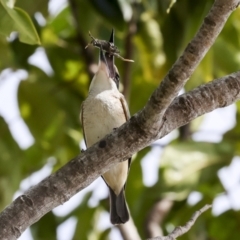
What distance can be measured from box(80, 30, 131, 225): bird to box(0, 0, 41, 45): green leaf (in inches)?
36.5

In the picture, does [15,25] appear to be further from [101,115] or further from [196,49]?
[101,115]

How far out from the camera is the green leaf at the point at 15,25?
2.25 metres

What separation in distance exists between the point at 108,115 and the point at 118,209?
1.67ft

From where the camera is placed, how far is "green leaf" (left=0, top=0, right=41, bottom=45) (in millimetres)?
2246

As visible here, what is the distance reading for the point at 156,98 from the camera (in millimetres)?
1838

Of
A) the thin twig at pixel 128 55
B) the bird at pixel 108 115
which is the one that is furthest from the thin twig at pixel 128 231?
the thin twig at pixel 128 55

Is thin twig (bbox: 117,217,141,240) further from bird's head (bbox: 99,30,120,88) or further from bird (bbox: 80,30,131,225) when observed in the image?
bird's head (bbox: 99,30,120,88)

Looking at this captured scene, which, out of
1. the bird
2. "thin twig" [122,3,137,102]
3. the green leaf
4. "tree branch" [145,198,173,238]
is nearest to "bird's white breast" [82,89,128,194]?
the bird

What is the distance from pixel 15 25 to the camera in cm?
226

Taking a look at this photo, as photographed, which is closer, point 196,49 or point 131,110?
point 196,49

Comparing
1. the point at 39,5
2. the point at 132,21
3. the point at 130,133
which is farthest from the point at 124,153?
the point at 132,21

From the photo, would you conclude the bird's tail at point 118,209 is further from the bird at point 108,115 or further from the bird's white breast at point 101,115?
the bird's white breast at point 101,115

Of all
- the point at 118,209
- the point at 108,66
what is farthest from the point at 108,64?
the point at 118,209

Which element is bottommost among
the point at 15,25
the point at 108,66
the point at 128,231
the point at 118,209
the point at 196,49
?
the point at 196,49
